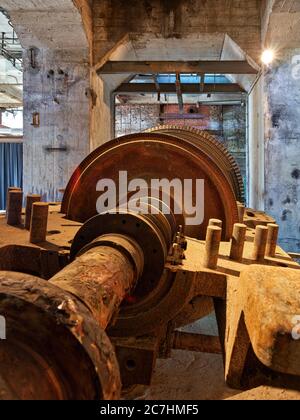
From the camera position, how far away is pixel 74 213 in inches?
116

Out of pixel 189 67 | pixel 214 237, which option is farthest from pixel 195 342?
pixel 189 67

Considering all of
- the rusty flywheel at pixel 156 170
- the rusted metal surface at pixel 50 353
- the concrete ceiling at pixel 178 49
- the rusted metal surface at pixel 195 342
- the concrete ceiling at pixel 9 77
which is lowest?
the rusted metal surface at pixel 195 342

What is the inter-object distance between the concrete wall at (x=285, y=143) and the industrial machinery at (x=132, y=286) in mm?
2679

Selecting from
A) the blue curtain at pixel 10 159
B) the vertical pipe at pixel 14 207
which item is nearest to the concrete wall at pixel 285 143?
the vertical pipe at pixel 14 207

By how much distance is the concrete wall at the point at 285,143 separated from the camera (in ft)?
19.1

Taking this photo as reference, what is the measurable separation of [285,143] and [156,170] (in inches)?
146

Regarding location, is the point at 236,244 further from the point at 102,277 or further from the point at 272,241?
the point at 102,277

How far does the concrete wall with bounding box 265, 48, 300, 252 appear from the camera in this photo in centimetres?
582

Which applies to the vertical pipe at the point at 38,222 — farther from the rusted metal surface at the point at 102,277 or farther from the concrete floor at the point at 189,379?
the concrete floor at the point at 189,379

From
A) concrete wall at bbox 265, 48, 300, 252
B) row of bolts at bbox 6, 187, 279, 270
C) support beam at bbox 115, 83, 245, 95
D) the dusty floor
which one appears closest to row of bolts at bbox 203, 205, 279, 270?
row of bolts at bbox 6, 187, 279, 270

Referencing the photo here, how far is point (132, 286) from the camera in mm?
1457

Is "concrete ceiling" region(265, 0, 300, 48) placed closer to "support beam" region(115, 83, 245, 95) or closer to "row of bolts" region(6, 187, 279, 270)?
"support beam" region(115, 83, 245, 95)

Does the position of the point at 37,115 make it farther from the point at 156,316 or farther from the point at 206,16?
the point at 156,316
